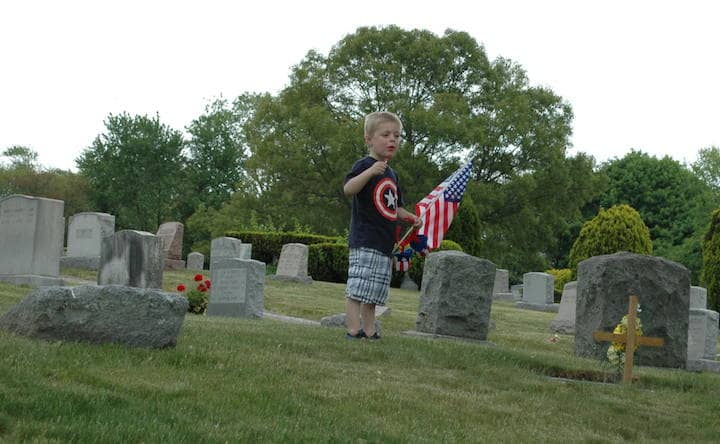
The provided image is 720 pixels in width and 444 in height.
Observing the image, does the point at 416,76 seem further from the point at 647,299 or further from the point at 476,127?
the point at 647,299

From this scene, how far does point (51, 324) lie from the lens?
254 inches

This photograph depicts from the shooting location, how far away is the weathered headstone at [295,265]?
27195 millimetres

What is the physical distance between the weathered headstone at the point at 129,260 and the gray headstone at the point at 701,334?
9995 millimetres

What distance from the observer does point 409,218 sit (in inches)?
325

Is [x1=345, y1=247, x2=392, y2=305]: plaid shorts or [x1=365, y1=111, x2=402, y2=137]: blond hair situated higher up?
[x1=365, y1=111, x2=402, y2=137]: blond hair

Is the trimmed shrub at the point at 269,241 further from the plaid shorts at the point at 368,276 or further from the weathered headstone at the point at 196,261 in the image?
the plaid shorts at the point at 368,276

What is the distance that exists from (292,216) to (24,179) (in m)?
29.6

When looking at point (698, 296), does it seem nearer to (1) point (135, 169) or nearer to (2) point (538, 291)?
(2) point (538, 291)

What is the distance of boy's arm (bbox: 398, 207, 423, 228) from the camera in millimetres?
8102

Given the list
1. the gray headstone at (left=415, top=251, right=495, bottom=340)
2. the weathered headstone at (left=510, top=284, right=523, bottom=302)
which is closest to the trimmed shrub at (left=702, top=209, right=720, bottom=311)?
the weathered headstone at (left=510, top=284, right=523, bottom=302)

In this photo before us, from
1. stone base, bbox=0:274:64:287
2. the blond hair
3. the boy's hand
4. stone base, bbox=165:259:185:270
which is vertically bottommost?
stone base, bbox=0:274:64:287

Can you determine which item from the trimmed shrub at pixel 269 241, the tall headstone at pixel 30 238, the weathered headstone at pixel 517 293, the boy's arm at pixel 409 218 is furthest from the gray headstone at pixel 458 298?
the trimmed shrub at pixel 269 241

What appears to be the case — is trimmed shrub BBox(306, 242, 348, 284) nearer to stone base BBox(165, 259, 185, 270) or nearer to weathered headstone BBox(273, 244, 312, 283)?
weathered headstone BBox(273, 244, 312, 283)

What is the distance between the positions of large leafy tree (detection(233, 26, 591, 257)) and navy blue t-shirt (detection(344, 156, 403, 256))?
102ft
